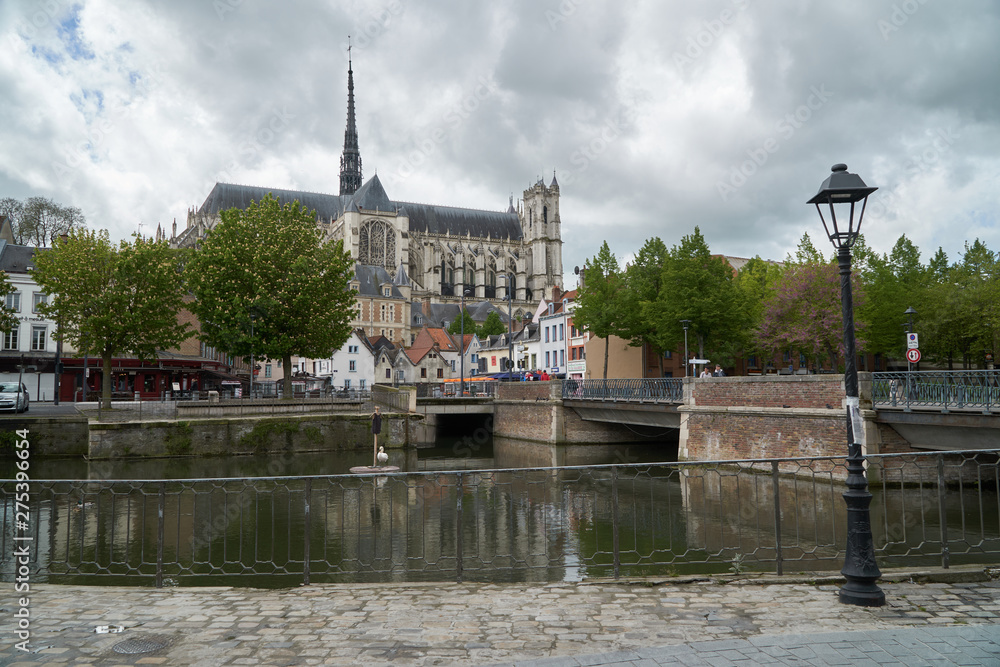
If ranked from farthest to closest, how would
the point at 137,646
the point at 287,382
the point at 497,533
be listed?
the point at 287,382 → the point at 497,533 → the point at 137,646

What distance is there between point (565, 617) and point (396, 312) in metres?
84.7

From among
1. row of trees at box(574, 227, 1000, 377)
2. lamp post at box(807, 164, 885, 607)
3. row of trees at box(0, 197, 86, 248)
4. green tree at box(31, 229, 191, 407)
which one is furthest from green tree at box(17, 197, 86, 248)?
lamp post at box(807, 164, 885, 607)

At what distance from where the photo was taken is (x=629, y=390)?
108ft

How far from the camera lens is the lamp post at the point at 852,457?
638 cm

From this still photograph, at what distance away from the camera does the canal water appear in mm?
8422

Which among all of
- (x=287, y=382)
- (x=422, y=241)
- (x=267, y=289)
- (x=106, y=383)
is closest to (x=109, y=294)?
(x=106, y=383)

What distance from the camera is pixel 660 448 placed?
35219mm

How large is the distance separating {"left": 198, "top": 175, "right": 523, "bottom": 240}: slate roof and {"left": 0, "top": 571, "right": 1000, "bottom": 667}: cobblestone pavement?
89.9 m

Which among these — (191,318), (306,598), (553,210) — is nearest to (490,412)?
(191,318)

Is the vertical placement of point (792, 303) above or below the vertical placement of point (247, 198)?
below

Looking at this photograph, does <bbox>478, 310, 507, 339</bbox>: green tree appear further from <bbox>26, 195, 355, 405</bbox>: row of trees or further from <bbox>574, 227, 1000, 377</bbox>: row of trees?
<bbox>26, 195, 355, 405</bbox>: row of trees

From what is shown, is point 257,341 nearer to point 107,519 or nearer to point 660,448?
point 107,519

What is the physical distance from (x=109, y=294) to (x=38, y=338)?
1660cm

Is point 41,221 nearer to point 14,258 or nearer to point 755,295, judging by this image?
point 14,258
